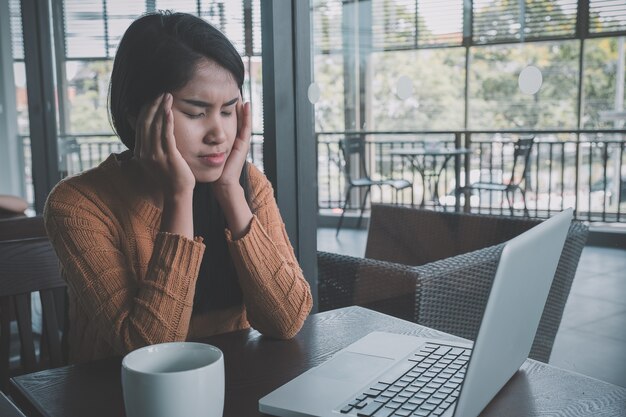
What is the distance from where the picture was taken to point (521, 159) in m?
2.01

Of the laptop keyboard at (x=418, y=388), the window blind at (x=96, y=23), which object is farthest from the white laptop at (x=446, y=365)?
the window blind at (x=96, y=23)

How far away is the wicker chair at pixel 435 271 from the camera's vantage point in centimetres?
163

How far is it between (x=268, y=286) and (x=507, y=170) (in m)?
1.12

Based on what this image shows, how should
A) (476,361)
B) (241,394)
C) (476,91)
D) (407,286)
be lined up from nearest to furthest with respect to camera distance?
(476,361)
(241,394)
(407,286)
(476,91)

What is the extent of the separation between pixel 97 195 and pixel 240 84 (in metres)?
0.36

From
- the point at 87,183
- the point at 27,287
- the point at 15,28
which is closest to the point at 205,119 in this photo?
the point at 87,183

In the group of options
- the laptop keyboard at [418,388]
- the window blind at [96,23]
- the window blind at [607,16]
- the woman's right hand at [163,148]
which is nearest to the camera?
the laptop keyboard at [418,388]

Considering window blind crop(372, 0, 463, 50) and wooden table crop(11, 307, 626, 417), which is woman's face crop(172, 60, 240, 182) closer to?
wooden table crop(11, 307, 626, 417)

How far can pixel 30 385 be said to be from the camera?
920 mm

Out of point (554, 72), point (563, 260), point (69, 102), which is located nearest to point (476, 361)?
point (563, 260)

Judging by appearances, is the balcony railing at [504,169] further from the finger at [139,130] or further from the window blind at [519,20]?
the finger at [139,130]

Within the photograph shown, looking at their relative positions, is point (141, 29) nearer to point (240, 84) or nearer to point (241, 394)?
point (240, 84)

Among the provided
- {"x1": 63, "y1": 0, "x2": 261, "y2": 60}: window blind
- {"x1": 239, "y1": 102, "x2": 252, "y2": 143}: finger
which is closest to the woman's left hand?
{"x1": 239, "y1": 102, "x2": 252, "y2": 143}: finger

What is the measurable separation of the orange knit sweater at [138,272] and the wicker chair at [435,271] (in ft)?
1.36
